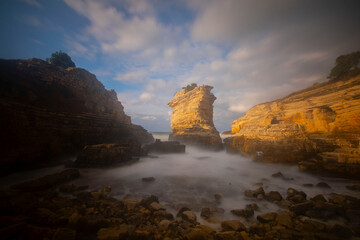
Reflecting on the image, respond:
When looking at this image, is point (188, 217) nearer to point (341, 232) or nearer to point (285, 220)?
point (285, 220)

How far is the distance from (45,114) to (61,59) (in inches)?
534

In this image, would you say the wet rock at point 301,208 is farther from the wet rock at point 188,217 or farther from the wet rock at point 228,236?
the wet rock at point 188,217

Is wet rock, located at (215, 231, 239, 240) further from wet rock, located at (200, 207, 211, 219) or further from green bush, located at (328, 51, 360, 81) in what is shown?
green bush, located at (328, 51, 360, 81)

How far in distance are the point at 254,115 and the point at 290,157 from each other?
650 inches

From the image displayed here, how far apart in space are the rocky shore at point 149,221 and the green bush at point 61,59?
1905 centimetres

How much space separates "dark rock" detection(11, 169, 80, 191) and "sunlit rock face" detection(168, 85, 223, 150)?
1535 cm

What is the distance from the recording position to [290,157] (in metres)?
9.61

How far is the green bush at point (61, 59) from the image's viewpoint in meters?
16.3

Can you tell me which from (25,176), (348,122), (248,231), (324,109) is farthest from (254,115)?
(25,176)

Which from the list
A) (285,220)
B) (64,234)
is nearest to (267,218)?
(285,220)

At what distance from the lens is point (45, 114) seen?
821 centimetres

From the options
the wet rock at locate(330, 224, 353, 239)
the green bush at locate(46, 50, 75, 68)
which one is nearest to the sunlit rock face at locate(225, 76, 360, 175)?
the wet rock at locate(330, 224, 353, 239)

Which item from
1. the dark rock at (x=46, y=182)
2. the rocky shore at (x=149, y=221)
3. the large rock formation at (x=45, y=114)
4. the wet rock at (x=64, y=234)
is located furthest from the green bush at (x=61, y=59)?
the wet rock at (x=64, y=234)

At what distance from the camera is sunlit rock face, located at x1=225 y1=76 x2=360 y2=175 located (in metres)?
7.65
